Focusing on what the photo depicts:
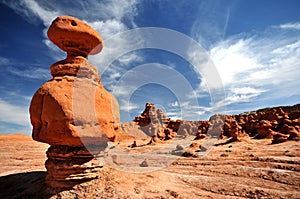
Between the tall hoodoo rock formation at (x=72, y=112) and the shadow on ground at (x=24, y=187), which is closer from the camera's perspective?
the tall hoodoo rock formation at (x=72, y=112)

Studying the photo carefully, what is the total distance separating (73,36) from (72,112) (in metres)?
3.46

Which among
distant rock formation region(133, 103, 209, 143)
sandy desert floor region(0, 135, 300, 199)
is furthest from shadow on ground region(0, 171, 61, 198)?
distant rock formation region(133, 103, 209, 143)

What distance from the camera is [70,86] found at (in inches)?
290

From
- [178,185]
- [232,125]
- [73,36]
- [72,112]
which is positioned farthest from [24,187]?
[232,125]

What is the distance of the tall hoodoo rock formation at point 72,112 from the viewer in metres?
6.85

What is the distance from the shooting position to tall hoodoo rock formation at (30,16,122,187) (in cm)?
685

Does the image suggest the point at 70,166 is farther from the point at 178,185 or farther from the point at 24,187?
the point at 178,185

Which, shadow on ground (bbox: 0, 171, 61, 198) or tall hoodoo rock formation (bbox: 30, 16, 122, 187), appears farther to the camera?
shadow on ground (bbox: 0, 171, 61, 198)

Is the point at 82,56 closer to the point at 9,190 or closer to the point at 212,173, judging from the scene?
the point at 9,190

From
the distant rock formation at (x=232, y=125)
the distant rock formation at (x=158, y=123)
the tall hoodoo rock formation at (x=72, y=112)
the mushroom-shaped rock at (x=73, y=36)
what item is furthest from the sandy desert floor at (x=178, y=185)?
the distant rock formation at (x=158, y=123)

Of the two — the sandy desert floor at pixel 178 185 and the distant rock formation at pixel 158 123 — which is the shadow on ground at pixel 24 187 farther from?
the distant rock formation at pixel 158 123

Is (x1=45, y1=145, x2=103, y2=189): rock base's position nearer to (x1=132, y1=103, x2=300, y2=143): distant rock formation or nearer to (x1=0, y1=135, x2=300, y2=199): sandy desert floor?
(x1=0, y1=135, x2=300, y2=199): sandy desert floor

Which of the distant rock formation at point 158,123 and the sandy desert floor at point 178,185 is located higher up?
the distant rock formation at point 158,123

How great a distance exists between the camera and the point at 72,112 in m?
6.79
